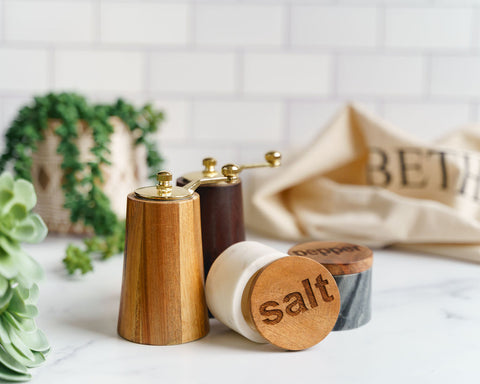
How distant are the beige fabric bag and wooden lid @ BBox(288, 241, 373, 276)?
0.33 metres

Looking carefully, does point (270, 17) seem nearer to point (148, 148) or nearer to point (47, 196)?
point (148, 148)

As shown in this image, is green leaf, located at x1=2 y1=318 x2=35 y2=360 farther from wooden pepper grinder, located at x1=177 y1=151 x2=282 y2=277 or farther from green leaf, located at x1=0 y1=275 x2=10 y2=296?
wooden pepper grinder, located at x1=177 y1=151 x2=282 y2=277

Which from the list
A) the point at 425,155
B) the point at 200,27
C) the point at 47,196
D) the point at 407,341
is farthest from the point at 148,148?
the point at 407,341

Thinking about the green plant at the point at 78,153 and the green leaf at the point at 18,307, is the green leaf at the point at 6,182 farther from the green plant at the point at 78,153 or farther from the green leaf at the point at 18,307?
the green plant at the point at 78,153

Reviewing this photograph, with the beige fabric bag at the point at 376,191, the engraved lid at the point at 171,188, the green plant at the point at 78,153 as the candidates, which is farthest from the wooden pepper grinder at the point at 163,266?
the beige fabric bag at the point at 376,191

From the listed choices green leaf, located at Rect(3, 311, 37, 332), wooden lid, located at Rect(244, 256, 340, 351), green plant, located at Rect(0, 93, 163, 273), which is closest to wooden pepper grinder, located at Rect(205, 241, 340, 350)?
wooden lid, located at Rect(244, 256, 340, 351)

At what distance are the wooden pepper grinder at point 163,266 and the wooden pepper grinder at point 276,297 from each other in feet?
0.12

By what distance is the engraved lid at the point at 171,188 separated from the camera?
0.74 meters

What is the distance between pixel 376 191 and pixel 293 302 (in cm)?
55

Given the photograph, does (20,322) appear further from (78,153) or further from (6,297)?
(78,153)

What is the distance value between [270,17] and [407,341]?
84cm

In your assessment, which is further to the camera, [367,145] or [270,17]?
[270,17]

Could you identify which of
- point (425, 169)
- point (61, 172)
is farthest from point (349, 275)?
point (61, 172)

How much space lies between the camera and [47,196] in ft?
3.89
